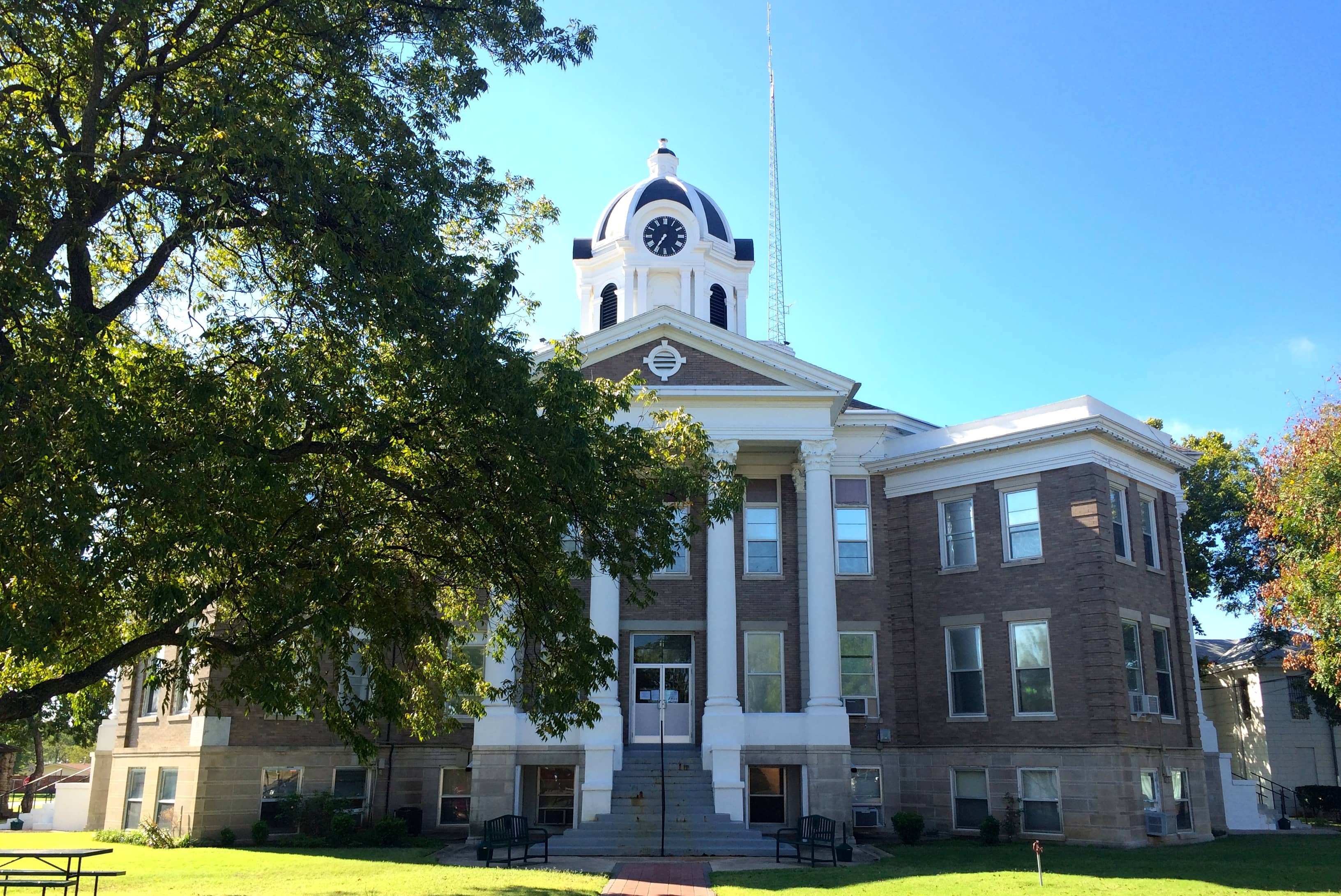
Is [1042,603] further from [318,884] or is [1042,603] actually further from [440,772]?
[318,884]

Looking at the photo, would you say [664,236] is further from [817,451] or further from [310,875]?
[310,875]

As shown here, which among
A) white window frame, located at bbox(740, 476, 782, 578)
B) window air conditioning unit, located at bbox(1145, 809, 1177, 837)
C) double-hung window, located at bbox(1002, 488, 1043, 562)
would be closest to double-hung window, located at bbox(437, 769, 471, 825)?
white window frame, located at bbox(740, 476, 782, 578)

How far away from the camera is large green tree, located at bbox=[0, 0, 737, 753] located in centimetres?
1076

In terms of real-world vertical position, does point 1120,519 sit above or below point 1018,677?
above

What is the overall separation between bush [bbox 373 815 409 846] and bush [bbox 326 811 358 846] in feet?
1.85

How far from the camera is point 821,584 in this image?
84.5ft

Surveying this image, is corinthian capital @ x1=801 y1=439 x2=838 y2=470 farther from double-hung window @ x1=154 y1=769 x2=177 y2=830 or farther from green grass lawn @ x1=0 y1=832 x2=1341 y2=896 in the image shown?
double-hung window @ x1=154 y1=769 x2=177 y2=830

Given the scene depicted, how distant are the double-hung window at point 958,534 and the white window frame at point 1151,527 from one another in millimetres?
4018

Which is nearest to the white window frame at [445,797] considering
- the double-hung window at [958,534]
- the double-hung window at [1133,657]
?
the double-hung window at [958,534]

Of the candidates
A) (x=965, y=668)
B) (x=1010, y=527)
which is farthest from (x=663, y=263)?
(x=965, y=668)

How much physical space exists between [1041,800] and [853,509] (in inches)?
331

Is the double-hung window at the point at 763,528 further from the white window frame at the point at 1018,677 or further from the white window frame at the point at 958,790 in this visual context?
the white window frame at the point at 958,790

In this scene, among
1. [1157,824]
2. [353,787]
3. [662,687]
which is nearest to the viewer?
[1157,824]

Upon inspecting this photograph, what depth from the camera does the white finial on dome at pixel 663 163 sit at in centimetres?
4025
